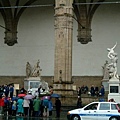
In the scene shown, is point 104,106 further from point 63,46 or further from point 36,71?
point 36,71

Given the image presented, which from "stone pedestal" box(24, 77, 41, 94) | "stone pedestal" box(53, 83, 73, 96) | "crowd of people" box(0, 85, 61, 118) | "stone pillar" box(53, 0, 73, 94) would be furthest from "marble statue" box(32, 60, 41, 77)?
"crowd of people" box(0, 85, 61, 118)

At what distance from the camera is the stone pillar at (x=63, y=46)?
80.6 ft

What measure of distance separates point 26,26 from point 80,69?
22.0 ft

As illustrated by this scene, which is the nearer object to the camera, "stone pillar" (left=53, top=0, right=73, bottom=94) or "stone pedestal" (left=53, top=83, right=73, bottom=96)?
"stone pedestal" (left=53, top=83, right=73, bottom=96)

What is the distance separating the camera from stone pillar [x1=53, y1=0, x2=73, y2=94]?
80.6ft

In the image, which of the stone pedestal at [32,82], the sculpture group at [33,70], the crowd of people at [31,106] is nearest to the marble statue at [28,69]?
the sculpture group at [33,70]

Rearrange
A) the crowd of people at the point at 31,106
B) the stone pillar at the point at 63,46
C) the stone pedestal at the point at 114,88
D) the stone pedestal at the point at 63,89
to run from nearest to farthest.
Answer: the crowd of people at the point at 31,106
the stone pedestal at the point at 114,88
the stone pedestal at the point at 63,89
the stone pillar at the point at 63,46

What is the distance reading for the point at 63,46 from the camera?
24.6 meters

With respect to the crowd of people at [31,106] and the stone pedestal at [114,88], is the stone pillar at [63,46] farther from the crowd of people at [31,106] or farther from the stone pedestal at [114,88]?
the crowd of people at [31,106]

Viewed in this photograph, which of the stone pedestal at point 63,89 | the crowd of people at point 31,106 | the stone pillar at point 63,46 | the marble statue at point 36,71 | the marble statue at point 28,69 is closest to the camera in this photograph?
the crowd of people at point 31,106

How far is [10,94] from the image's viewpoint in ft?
78.1

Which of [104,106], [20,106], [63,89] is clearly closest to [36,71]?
[63,89]

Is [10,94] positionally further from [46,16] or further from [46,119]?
[46,16]

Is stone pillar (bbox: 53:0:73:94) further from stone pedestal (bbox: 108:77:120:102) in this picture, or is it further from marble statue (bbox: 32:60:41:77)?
marble statue (bbox: 32:60:41:77)
